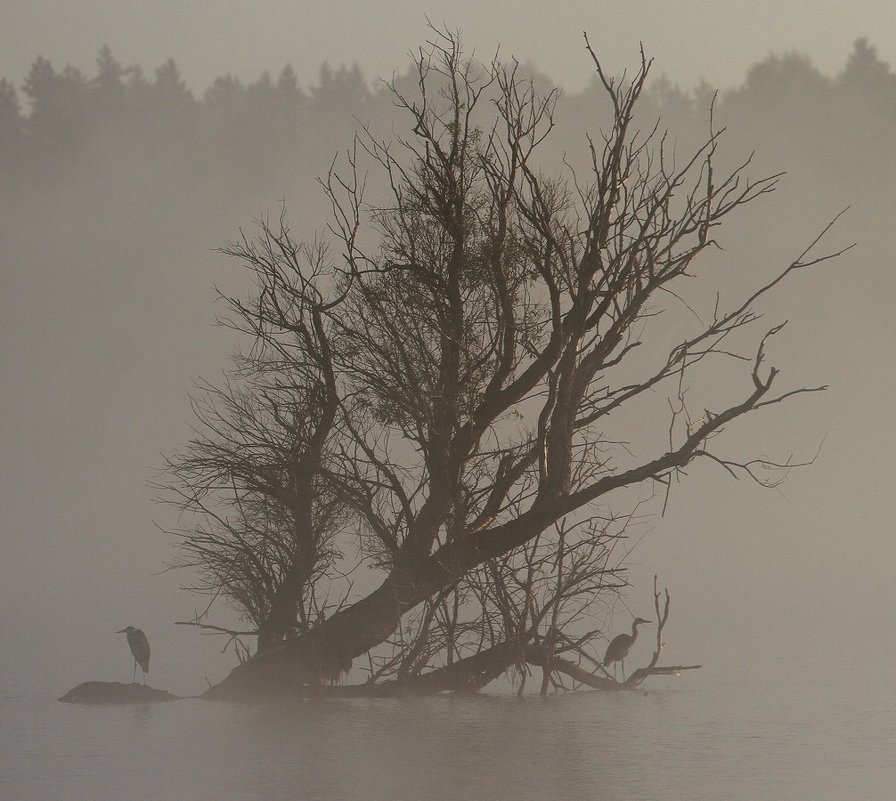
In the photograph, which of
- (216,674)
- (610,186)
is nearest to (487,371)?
(610,186)

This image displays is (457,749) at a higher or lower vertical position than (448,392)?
lower

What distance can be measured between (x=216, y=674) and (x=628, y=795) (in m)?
14.7

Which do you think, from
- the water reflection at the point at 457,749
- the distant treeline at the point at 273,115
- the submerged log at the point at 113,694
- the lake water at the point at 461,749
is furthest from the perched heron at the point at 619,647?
the distant treeline at the point at 273,115

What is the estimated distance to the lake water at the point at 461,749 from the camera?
1045 centimetres

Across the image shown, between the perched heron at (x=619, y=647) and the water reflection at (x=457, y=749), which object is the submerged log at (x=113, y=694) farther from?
the perched heron at (x=619, y=647)

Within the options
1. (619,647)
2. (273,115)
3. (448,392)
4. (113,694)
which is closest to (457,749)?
(448,392)

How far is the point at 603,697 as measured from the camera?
16.6 m

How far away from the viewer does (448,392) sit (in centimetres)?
1462

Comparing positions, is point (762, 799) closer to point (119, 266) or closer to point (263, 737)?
point (263, 737)

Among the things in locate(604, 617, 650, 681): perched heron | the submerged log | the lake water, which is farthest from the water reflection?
locate(604, 617, 650, 681): perched heron

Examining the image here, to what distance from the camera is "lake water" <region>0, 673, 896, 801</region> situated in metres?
10.5

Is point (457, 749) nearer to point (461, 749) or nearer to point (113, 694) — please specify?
point (461, 749)

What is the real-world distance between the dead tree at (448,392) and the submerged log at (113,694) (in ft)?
4.41

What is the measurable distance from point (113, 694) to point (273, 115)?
105 metres
